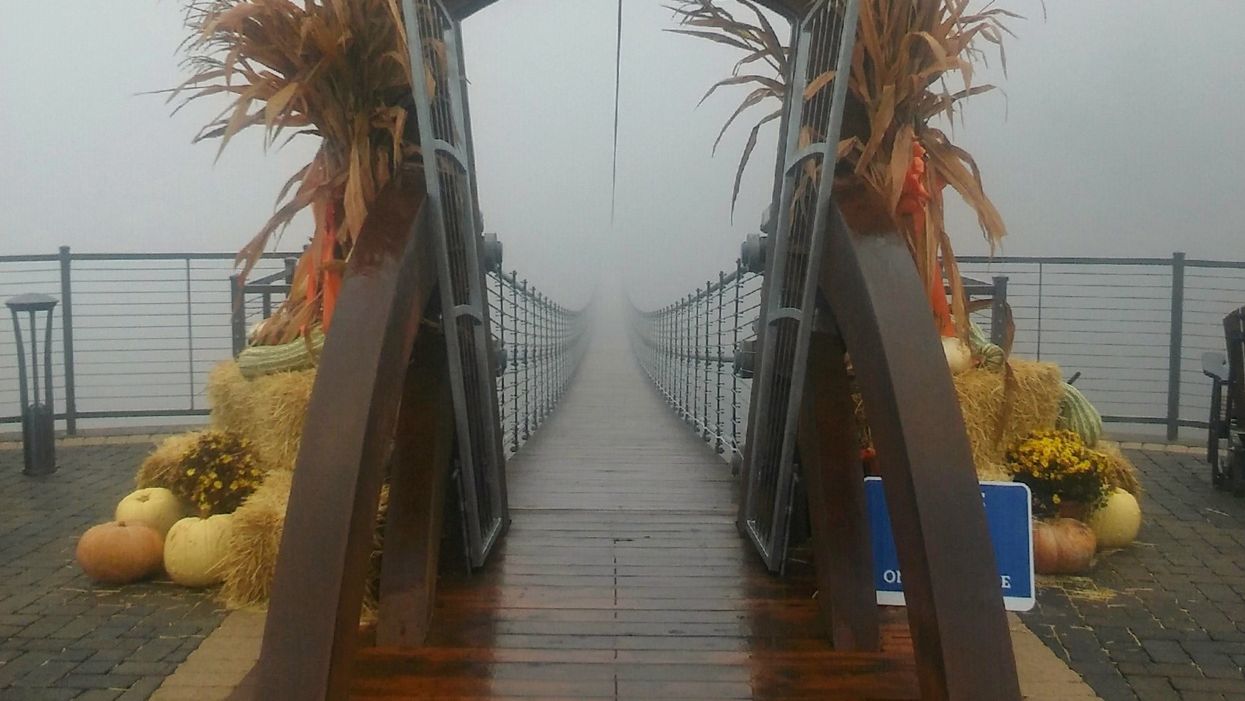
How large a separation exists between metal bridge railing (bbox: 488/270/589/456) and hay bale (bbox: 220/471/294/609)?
83cm

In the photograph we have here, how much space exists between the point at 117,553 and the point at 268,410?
2.34 feet

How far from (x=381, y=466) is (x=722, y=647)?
98 cm

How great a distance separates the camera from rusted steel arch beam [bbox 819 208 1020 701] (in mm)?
1729

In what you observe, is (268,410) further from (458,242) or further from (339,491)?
(339,491)

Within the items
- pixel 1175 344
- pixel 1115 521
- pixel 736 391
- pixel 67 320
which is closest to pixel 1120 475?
pixel 1115 521

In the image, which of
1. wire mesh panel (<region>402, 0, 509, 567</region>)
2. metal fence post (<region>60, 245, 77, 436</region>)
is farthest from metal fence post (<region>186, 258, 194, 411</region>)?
wire mesh panel (<region>402, 0, 509, 567</region>)

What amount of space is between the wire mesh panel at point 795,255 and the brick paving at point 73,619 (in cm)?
168

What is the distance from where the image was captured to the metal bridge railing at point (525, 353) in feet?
17.7

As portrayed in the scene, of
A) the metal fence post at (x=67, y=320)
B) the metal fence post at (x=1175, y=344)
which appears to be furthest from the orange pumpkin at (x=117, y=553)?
the metal fence post at (x=1175, y=344)

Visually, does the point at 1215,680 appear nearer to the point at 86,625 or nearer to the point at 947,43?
the point at 947,43

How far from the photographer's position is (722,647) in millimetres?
2535

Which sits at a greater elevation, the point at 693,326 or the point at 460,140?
the point at 460,140

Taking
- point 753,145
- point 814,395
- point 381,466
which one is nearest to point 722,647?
point 814,395

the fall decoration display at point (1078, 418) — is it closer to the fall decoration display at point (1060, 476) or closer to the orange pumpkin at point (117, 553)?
the fall decoration display at point (1060, 476)
